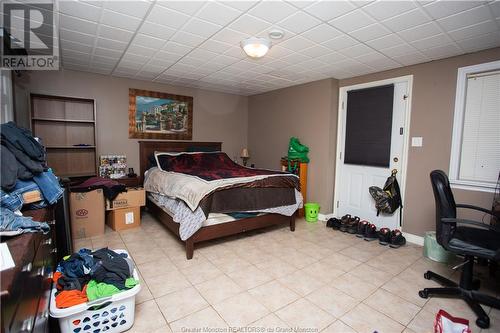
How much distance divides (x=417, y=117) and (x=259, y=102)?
298 centimetres

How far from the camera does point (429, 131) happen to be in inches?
121

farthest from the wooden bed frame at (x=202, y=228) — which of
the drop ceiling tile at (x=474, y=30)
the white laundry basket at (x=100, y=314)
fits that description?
the drop ceiling tile at (x=474, y=30)

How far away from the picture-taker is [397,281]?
2.31 metres

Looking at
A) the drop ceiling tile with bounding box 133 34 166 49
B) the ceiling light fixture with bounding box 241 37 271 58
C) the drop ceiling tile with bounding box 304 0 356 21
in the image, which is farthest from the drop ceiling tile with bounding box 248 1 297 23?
the drop ceiling tile with bounding box 133 34 166 49

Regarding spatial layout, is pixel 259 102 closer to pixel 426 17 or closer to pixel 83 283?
pixel 426 17

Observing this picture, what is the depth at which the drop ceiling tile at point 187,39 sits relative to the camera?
2447mm

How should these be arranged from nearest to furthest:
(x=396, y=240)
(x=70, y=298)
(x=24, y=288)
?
1. (x=24, y=288)
2. (x=70, y=298)
3. (x=396, y=240)

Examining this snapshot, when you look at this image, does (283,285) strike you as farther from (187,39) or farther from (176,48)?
(176,48)

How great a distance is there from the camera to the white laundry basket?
56.9 inches

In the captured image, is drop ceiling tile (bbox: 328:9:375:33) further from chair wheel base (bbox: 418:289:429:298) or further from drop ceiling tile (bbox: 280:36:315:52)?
chair wheel base (bbox: 418:289:429:298)

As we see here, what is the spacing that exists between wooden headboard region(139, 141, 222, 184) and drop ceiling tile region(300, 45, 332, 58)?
2658 mm

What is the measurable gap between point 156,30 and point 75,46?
116cm

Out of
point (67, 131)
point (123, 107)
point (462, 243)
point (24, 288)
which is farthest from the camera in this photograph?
point (123, 107)

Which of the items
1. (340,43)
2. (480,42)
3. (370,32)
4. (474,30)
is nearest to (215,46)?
(340,43)
